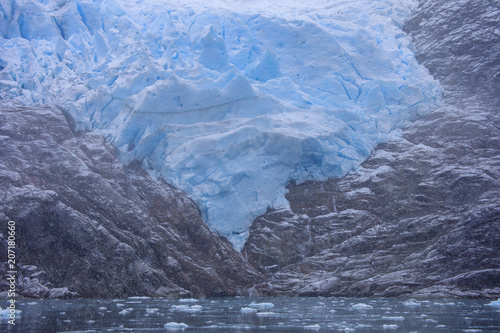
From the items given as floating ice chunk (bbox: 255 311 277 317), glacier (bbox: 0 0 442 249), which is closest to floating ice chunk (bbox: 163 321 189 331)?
floating ice chunk (bbox: 255 311 277 317)

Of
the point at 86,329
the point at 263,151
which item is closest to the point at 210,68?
the point at 263,151

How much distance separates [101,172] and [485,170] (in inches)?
669

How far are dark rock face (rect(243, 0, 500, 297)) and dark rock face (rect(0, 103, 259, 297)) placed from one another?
91.8 inches

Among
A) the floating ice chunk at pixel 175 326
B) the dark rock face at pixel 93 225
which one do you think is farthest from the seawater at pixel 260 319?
→ the dark rock face at pixel 93 225

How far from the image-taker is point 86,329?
10.1 m

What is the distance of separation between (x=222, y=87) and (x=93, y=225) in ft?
30.0

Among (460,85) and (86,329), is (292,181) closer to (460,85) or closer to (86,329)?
(460,85)

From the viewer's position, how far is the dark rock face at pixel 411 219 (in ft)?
67.7

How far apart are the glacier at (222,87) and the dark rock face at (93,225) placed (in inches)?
39.1

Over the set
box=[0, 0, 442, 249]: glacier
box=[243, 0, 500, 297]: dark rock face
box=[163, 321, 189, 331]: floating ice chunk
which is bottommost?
box=[163, 321, 189, 331]: floating ice chunk

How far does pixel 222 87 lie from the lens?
1010 inches

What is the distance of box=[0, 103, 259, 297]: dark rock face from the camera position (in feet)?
65.0

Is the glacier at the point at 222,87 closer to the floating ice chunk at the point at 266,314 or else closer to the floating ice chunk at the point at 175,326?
the floating ice chunk at the point at 266,314

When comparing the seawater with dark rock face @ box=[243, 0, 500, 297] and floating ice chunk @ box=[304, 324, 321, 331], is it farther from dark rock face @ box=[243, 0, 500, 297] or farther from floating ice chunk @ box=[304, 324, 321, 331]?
dark rock face @ box=[243, 0, 500, 297]
